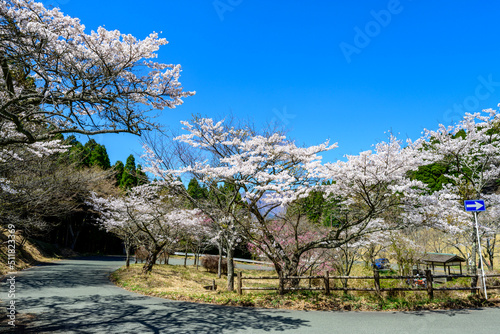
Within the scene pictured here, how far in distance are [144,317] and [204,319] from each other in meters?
1.44

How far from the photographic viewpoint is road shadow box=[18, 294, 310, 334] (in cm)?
595

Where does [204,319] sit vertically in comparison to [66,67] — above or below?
below

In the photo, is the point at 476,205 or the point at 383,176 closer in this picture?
the point at 383,176

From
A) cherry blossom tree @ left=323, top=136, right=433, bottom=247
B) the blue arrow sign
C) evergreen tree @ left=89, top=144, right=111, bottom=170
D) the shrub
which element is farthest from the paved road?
evergreen tree @ left=89, top=144, right=111, bottom=170

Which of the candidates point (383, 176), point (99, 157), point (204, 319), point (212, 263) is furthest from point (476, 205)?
point (99, 157)

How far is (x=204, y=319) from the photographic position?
6.82 meters

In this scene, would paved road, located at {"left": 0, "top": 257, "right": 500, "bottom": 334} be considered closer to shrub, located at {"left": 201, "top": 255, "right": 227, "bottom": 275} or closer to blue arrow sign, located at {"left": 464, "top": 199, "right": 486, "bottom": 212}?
blue arrow sign, located at {"left": 464, "top": 199, "right": 486, "bottom": 212}

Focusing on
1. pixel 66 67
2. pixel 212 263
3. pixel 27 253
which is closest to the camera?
pixel 66 67

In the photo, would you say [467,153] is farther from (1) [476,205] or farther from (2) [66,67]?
(2) [66,67]

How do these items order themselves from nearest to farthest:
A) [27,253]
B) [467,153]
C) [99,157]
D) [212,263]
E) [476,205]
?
[476,205] → [467,153] → [27,253] → [212,263] → [99,157]

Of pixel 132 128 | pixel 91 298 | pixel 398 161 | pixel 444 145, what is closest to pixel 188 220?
pixel 91 298

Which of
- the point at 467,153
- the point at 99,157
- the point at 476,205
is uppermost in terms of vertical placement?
the point at 99,157

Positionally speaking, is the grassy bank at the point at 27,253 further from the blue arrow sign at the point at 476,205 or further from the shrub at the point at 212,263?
the blue arrow sign at the point at 476,205

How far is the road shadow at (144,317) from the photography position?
234 inches
